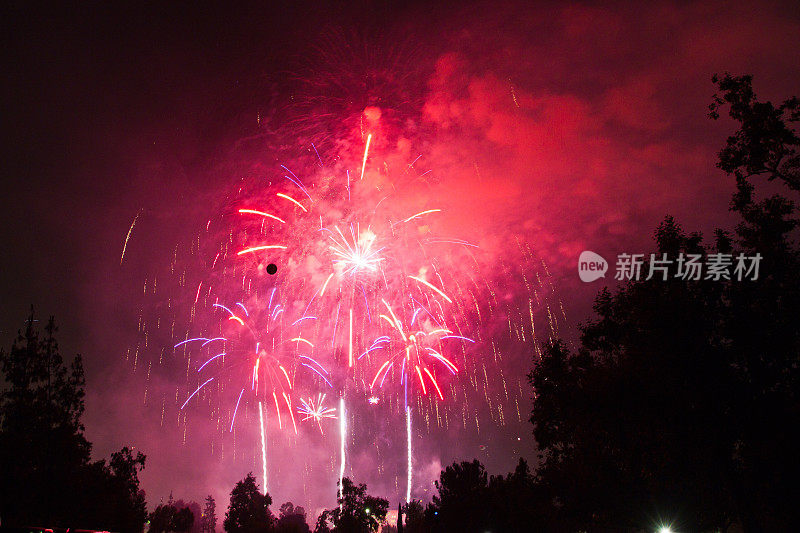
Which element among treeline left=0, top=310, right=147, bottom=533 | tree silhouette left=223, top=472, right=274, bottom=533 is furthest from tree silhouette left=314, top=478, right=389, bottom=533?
treeline left=0, top=310, right=147, bottom=533

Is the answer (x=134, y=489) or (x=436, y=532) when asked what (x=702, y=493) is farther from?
(x=134, y=489)

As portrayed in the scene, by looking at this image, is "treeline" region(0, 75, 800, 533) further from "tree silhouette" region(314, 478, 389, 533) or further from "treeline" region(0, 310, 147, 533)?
"tree silhouette" region(314, 478, 389, 533)

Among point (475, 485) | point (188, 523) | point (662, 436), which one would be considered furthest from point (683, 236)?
point (188, 523)

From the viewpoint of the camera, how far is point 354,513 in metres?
105

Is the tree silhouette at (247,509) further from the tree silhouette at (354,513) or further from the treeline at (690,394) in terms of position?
the treeline at (690,394)

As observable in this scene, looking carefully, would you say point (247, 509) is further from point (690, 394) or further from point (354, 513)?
point (690, 394)

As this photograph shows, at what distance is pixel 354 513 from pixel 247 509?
28.8 meters

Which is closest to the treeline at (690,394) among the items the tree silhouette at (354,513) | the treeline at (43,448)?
the treeline at (43,448)

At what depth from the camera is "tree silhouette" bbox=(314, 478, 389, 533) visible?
103 metres

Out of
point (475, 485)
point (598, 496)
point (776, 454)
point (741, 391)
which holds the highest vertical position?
point (741, 391)

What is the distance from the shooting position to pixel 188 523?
439ft

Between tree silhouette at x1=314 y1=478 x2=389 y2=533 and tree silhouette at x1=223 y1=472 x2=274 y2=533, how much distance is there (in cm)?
1484

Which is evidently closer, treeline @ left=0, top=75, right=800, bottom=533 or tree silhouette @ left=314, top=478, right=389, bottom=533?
treeline @ left=0, top=75, right=800, bottom=533

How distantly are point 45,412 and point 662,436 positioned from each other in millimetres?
33943
